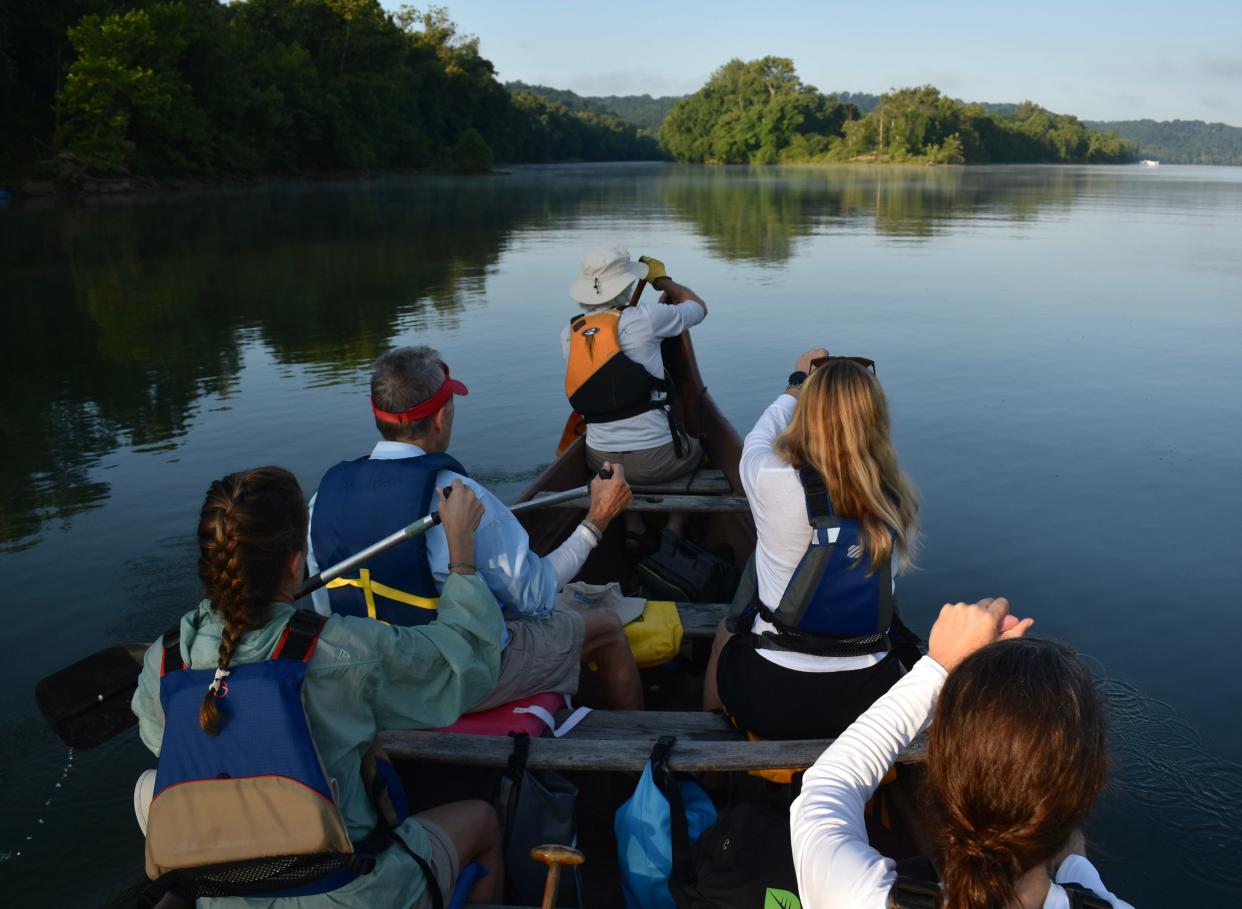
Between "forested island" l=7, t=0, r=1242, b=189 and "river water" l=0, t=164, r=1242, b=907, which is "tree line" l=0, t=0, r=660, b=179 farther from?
"river water" l=0, t=164, r=1242, b=907

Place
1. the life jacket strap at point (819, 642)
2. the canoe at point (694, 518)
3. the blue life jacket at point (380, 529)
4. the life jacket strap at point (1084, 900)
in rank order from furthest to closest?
1. the canoe at point (694, 518)
2. the life jacket strap at point (819, 642)
3. the blue life jacket at point (380, 529)
4. the life jacket strap at point (1084, 900)

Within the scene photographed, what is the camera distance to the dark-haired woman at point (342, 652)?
183 centimetres

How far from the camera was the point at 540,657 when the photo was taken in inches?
Result: 115

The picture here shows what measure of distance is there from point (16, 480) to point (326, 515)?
6.32 m

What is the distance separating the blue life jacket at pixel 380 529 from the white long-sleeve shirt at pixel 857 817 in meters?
1.32

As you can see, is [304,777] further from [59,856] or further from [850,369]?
[59,856]

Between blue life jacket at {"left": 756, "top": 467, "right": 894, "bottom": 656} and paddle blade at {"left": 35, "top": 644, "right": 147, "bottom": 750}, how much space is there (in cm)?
174

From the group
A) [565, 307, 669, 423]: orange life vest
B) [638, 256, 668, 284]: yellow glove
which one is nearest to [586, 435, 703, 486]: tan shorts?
[565, 307, 669, 423]: orange life vest

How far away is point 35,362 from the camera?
11.4m

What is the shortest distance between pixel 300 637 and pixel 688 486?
4.01 m

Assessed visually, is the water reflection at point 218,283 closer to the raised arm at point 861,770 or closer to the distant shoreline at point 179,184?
the distant shoreline at point 179,184

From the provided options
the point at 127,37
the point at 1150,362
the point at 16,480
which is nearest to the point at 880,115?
the point at 127,37

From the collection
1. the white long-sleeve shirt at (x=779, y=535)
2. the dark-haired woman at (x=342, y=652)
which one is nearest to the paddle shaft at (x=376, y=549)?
the dark-haired woman at (x=342, y=652)

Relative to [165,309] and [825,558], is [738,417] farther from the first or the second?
[165,309]
